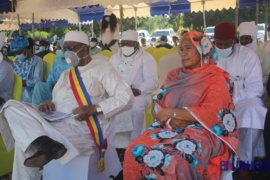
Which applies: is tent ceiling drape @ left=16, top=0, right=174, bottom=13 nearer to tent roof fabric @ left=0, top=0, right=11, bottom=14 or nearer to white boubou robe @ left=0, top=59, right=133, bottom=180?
tent roof fabric @ left=0, top=0, right=11, bottom=14

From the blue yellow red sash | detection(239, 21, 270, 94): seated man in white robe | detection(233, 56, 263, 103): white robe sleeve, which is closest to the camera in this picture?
the blue yellow red sash

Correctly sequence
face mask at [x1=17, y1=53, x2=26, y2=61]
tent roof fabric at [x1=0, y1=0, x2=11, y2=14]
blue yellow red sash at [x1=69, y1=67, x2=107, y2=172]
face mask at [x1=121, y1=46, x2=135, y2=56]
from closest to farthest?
blue yellow red sash at [x1=69, y1=67, x2=107, y2=172], face mask at [x1=121, y1=46, x2=135, y2=56], face mask at [x1=17, y1=53, x2=26, y2=61], tent roof fabric at [x1=0, y1=0, x2=11, y2=14]

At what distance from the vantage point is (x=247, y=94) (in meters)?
4.05

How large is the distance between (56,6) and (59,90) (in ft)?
15.6

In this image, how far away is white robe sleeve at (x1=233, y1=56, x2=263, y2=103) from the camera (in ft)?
13.3

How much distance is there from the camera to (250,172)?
3.87 metres

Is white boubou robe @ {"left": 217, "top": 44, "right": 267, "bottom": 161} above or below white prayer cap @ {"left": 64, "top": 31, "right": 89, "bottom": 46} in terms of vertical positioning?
below

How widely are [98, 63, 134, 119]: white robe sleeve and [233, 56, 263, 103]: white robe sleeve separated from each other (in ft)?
4.58

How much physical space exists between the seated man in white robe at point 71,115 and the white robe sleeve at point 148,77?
5.02 feet

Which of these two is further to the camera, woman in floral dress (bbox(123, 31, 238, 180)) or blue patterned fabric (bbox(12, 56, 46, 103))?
blue patterned fabric (bbox(12, 56, 46, 103))

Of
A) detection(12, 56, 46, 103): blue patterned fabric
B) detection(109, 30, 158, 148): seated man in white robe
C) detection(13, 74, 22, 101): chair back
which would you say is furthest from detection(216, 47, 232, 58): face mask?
detection(12, 56, 46, 103): blue patterned fabric

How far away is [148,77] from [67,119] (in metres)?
2.05

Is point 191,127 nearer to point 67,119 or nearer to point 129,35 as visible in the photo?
point 67,119

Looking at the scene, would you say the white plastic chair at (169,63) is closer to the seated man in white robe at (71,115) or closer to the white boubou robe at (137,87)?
the white boubou robe at (137,87)
